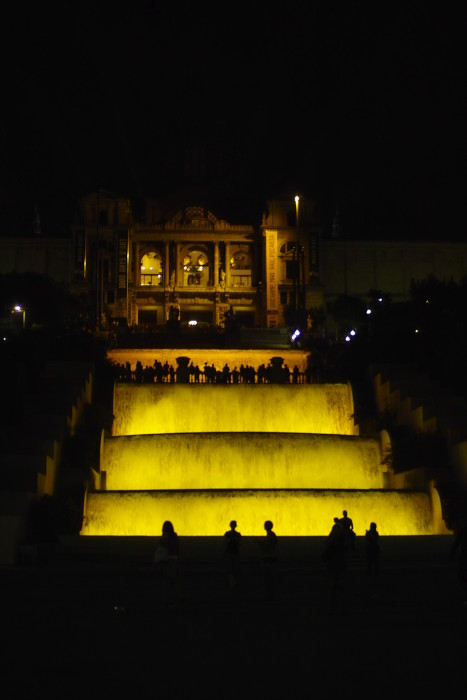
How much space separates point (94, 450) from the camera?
27.5m

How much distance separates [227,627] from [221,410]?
787 inches

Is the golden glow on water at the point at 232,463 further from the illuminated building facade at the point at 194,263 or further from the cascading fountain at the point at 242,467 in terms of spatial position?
the illuminated building facade at the point at 194,263

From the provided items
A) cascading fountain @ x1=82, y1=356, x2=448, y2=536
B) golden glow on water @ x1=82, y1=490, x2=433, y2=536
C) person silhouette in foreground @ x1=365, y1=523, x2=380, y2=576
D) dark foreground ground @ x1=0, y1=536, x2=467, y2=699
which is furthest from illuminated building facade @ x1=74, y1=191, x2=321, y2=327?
person silhouette in foreground @ x1=365, y1=523, x2=380, y2=576

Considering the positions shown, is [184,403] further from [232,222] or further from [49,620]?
[232,222]

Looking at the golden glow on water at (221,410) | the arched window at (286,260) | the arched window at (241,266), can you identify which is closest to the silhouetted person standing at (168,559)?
the golden glow on water at (221,410)

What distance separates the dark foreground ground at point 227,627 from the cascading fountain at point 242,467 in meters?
3.01

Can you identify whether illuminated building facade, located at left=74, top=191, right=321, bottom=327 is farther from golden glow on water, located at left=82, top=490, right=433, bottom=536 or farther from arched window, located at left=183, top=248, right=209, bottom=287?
golden glow on water, located at left=82, top=490, right=433, bottom=536

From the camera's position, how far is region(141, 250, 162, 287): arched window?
82.3m

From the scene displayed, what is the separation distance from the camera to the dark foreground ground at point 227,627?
29.9 feet

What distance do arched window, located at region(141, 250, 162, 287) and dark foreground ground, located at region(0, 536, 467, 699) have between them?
6222 cm

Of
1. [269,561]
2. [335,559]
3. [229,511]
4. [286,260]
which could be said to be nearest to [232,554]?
[269,561]

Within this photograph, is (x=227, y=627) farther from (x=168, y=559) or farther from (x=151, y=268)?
(x=151, y=268)

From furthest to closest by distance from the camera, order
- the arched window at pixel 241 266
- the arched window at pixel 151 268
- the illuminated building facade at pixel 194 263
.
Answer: the arched window at pixel 241 266
the arched window at pixel 151 268
the illuminated building facade at pixel 194 263

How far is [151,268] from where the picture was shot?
8288 centimetres
